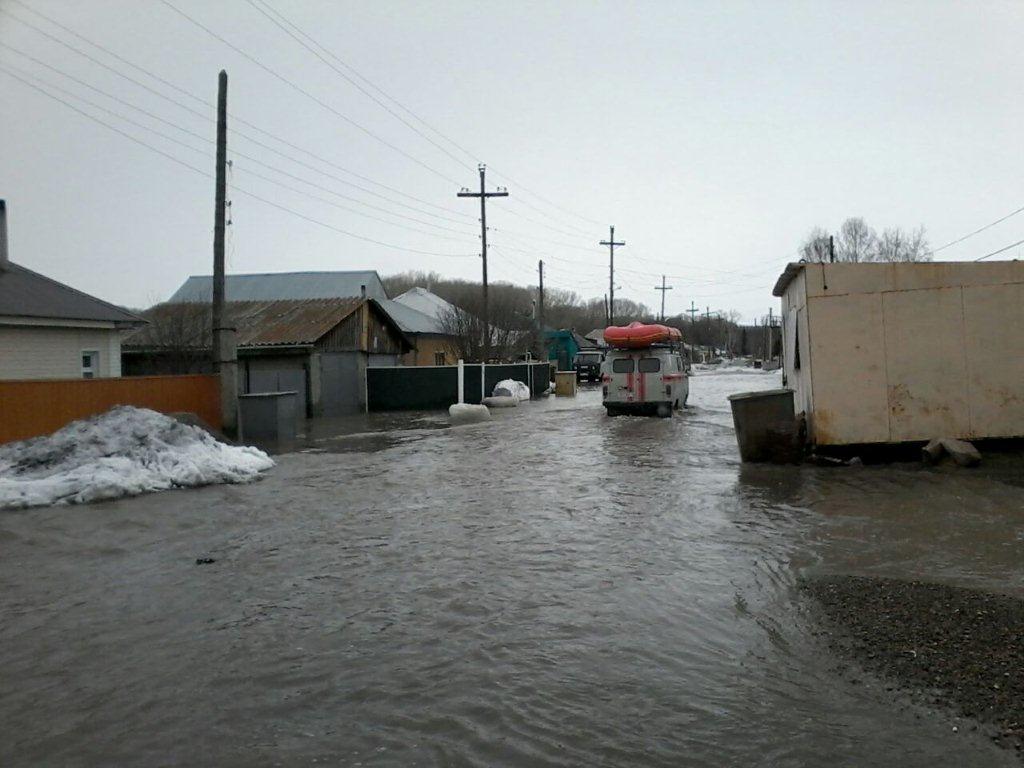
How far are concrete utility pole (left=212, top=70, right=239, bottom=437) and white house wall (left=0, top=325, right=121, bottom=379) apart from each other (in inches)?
115

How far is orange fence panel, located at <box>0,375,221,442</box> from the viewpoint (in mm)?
13539

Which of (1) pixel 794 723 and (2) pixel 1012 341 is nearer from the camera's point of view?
(1) pixel 794 723

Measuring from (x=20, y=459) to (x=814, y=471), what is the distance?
11805 mm

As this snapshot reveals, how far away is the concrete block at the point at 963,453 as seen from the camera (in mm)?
11625

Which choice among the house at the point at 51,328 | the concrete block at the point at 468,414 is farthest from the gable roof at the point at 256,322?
the house at the point at 51,328

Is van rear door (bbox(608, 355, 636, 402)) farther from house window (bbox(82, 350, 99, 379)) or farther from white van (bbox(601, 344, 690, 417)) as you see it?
house window (bbox(82, 350, 99, 379))

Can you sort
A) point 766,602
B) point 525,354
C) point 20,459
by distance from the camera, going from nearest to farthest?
point 766,602, point 20,459, point 525,354

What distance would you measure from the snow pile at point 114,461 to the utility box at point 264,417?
5015mm

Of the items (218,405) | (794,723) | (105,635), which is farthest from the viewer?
(218,405)

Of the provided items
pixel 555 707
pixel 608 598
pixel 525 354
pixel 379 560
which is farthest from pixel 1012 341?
pixel 525 354

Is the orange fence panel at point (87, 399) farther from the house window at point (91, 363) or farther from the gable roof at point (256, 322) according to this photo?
the gable roof at point (256, 322)

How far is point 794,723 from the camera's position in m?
4.03

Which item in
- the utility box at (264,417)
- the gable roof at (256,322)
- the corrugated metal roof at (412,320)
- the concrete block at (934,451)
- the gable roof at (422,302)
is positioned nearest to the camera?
the concrete block at (934,451)

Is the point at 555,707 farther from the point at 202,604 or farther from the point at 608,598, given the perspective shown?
the point at 202,604
